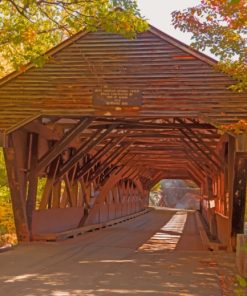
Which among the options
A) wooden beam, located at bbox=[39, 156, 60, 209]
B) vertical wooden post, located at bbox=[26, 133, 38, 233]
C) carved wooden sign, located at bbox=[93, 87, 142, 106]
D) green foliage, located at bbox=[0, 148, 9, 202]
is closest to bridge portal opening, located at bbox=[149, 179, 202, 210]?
green foliage, located at bbox=[0, 148, 9, 202]

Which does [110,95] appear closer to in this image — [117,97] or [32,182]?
[117,97]

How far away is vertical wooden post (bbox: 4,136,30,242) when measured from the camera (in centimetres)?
1356

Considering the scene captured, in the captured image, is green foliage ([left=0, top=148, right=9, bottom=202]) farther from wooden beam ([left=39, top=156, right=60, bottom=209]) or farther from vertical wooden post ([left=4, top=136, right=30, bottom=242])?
vertical wooden post ([left=4, top=136, right=30, bottom=242])

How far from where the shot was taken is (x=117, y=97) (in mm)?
13047

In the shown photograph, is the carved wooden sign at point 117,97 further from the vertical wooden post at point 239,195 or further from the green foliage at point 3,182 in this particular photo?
the green foliage at point 3,182

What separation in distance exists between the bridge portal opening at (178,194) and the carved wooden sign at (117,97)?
56699 mm

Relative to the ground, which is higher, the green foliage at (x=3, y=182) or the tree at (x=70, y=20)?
the tree at (x=70, y=20)

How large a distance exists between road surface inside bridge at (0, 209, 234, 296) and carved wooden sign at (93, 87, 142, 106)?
149 inches

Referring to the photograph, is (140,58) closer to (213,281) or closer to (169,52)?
(169,52)

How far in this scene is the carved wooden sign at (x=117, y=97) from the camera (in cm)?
1296

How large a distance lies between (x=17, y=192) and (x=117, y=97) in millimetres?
3744

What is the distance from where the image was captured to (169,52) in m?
13.3

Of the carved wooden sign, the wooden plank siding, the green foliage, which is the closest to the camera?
the wooden plank siding

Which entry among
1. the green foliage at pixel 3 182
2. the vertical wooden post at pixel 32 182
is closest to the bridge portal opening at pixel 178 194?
the green foliage at pixel 3 182
